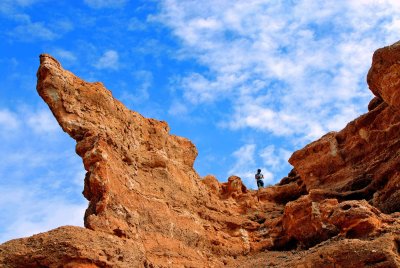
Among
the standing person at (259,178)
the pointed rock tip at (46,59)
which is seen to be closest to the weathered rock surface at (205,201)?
the pointed rock tip at (46,59)

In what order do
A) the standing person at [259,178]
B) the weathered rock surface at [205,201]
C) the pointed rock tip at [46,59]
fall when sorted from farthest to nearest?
the standing person at [259,178] < the pointed rock tip at [46,59] < the weathered rock surface at [205,201]

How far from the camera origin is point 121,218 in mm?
22172

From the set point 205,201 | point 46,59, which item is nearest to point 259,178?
point 205,201

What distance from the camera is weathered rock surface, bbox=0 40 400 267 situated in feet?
63.8

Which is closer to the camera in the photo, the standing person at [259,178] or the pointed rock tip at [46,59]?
the pointed rock tip at [46,59]

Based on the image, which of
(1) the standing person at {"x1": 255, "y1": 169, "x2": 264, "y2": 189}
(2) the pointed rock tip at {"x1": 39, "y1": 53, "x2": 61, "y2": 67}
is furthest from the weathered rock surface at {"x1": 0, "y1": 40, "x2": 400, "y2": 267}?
(1) the standing person at {"x1": 255, "y1": 169, "x2": 264, "y2": 189}

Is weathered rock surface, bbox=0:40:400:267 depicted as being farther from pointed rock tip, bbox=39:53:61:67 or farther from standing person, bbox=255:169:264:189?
standing person, bbox=255:169:264:189

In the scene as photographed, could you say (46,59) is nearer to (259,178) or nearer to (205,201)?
(205,201)

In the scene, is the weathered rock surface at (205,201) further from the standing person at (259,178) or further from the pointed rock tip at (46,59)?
the standing person at (259,178)

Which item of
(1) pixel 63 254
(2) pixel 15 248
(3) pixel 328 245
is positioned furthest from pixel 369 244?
(2) pixel 15 248

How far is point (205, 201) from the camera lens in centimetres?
2870

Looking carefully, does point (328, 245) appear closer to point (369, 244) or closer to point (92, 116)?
point (369, 244)

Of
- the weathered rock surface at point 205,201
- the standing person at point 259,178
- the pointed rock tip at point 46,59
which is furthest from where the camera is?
the standing person at point 259,178

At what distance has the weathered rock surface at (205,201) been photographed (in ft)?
63.8
